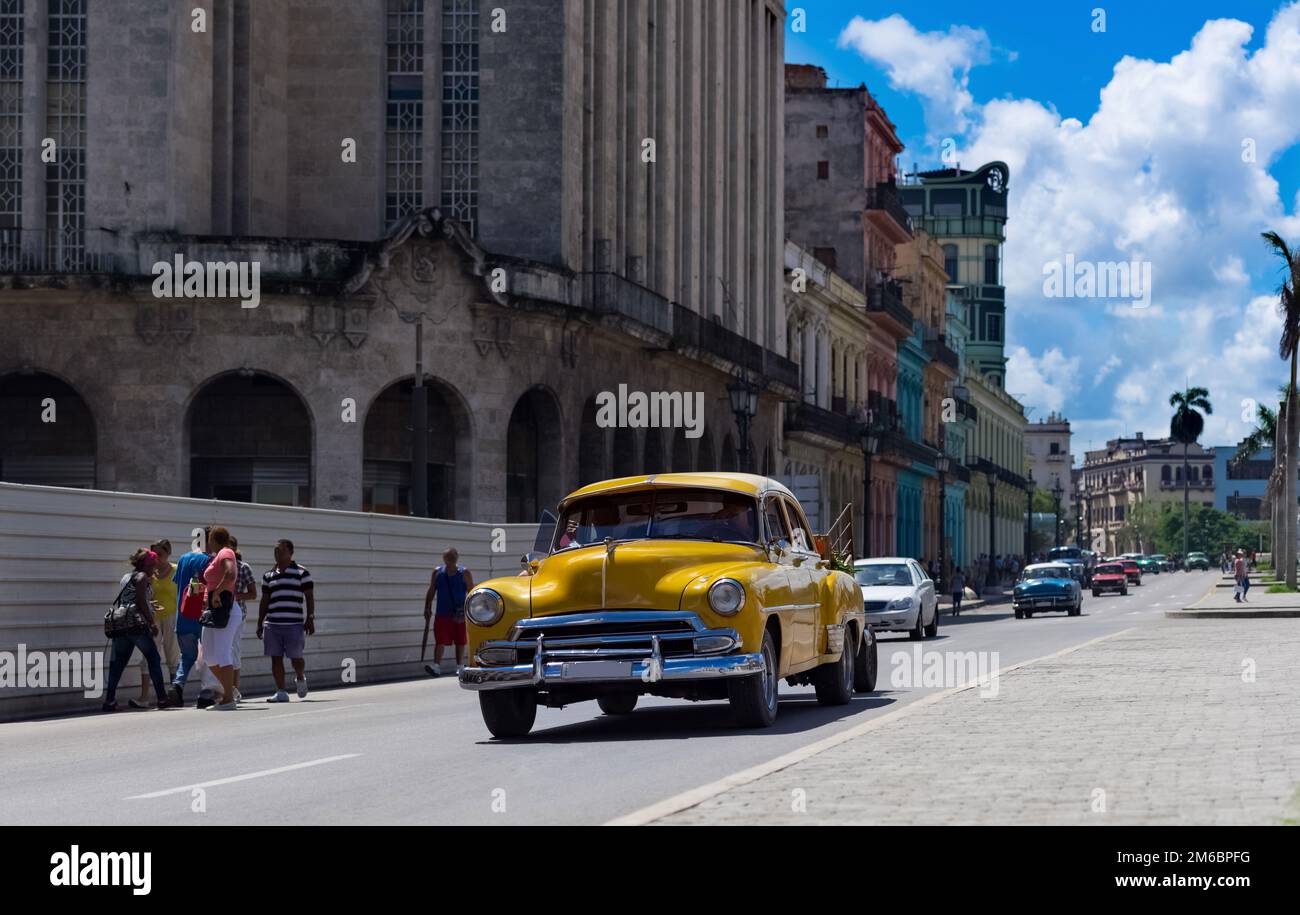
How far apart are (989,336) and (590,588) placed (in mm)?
121889

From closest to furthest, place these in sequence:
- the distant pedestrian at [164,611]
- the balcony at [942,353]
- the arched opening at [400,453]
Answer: the distant pedestrian at [164,611], the arched opening at [400,453], the balcony at [942,353]

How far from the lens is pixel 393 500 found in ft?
141

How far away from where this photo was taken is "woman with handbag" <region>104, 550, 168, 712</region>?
829 inches

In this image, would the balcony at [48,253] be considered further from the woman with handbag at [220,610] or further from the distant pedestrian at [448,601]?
the woman with handbag at [220,610]

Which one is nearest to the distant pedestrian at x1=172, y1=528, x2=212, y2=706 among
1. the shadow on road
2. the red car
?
the shadow on road

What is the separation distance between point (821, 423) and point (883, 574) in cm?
3021

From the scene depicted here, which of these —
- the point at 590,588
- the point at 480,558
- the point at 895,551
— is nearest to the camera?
the point at 590,588

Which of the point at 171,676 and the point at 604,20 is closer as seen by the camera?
the point at 171,676

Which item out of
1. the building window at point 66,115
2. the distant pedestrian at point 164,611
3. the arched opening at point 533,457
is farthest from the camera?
the arched opening at point 533,457

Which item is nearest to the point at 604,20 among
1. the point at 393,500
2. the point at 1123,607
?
the point at 393,500

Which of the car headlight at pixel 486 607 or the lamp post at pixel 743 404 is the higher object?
the lamp post at pixel 743 404

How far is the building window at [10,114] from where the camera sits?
4006 centimetres

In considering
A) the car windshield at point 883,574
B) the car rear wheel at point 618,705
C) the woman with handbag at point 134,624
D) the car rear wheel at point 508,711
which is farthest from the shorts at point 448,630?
the car rear wheel at point 508,711
